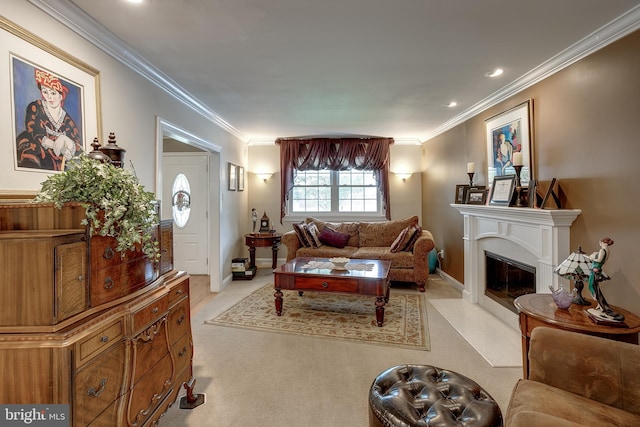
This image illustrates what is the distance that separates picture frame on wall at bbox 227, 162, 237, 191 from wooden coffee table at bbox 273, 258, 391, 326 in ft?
6.68

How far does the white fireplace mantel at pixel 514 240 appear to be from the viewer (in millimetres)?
2504

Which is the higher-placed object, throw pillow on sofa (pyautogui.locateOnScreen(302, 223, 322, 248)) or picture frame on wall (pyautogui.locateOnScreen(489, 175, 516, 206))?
picture frame on wall (pyautogui.locateOnScreen(489, 175, 516, 206))

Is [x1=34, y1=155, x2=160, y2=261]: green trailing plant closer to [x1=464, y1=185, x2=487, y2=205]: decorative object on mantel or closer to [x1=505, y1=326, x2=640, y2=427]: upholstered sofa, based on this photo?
[x1=505, y1=326, x2=640, y2=427]: upholstered sofa

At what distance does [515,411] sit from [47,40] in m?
3.05

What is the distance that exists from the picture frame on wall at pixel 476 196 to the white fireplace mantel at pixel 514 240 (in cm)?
12

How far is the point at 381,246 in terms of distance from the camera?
535 cm

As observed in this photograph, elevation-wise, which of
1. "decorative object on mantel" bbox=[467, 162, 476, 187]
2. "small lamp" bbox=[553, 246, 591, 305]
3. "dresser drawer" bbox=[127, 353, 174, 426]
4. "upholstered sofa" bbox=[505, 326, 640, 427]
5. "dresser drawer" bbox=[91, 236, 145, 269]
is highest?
"decorative object on mantel" bbox=[467, 162, 476, 187]

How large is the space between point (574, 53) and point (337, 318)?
3.22 m

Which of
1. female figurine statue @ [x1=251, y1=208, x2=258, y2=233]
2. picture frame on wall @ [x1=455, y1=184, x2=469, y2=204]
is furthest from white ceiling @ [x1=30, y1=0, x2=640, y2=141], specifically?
female figurine statue @ [x1=251, y1=208, x2=258, y2=233]

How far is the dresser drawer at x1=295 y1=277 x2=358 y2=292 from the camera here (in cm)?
325

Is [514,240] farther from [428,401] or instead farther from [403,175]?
[403,175]

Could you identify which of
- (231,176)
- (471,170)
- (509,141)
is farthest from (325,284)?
(231,176)

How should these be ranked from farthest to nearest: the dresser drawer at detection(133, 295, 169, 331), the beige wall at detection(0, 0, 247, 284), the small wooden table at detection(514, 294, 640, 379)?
the small wooden table at detection(514, 294, 640, 379), the beige wall at detection(0, 0, 247, 284), the dresser drawer at detection(133, 295, 169, 331)

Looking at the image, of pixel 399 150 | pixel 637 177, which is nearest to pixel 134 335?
pixel 637 177
